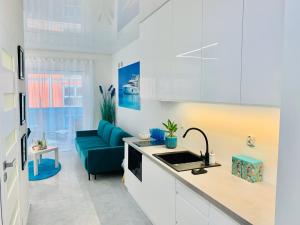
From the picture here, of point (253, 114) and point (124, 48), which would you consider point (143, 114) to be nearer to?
point (124, 48)

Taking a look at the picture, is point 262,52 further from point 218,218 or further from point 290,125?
point 218,218

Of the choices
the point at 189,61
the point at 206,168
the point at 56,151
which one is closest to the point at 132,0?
the point at 189,61

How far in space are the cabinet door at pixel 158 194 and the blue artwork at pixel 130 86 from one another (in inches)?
76.4

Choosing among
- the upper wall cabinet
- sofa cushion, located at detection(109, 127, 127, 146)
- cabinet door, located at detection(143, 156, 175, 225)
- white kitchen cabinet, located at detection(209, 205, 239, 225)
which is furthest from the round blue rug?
white kitchen cabinet, located at detection(209, 205, 239, 225)

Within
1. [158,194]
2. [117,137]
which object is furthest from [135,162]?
[117,137]

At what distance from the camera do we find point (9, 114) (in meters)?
1.82

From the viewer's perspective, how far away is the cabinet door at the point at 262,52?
4.16 feet

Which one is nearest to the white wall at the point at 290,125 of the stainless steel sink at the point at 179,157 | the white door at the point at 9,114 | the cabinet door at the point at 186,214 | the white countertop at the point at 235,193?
the white countertop at the point at 235,193

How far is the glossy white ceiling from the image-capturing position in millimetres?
2666

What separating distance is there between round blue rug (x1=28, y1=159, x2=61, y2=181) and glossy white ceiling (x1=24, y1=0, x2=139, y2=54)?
255 cm

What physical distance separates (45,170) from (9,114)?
306 centimetres

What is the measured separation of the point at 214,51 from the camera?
5.76 ft

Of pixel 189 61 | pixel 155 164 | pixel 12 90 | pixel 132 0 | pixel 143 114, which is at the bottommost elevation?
pixel 155 164

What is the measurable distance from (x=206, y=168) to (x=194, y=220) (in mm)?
516
